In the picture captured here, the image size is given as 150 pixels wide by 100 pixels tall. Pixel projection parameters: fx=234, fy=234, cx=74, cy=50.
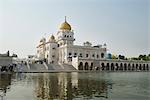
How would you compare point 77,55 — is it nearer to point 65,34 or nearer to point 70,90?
point 65,34

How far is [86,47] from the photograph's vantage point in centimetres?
5453

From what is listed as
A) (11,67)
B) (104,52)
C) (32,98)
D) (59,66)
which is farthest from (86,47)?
(32,98)

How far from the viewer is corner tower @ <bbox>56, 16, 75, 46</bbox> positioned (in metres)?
56.9

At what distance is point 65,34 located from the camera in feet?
188

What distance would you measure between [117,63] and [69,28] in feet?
47.7

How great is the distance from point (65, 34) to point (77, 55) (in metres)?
7.42

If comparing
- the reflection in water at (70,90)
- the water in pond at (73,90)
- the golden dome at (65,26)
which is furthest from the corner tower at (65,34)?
the reflection in water at (70,90)

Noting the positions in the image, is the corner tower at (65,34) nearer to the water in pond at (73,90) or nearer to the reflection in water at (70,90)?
the water in pond at (73,90)

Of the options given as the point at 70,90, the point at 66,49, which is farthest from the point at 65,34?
the point at 70,90

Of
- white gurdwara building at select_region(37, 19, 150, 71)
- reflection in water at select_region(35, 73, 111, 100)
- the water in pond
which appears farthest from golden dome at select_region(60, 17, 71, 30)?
reflection in water at select_region(35, 73, 111, 100)

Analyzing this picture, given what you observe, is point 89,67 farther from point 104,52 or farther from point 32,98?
point 32,98

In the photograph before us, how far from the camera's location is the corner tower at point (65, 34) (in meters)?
56.9

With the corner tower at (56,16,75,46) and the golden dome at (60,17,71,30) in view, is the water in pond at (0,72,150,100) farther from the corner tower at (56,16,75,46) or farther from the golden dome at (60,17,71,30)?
the golden dome at (60,17,71,30)

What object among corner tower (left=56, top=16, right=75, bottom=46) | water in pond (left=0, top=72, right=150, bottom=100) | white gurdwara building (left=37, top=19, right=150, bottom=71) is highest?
corner tower (left=56, top=16, right=75, bottom=46)
